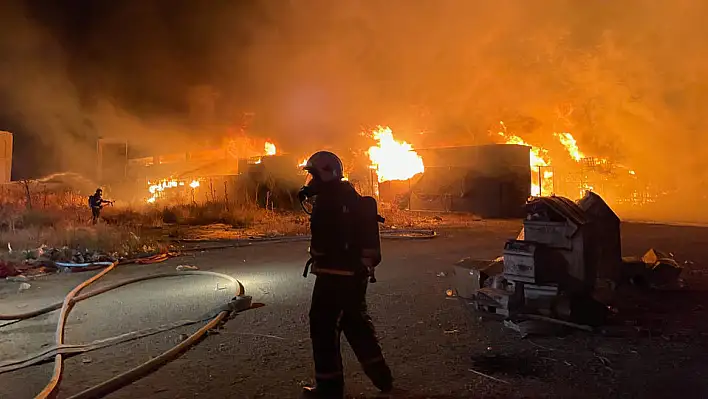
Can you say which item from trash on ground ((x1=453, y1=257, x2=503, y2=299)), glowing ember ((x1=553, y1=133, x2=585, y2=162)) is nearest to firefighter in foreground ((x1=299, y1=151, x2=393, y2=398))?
trash on ground ((x1=453, y1=257, x2=503, y2=299))

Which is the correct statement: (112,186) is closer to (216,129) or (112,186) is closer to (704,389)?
(216,129)

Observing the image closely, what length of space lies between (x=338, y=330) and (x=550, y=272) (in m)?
3.05

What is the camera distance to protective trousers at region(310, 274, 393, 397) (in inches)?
133

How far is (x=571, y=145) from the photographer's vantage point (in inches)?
1171

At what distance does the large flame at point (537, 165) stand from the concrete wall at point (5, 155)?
27.9 m

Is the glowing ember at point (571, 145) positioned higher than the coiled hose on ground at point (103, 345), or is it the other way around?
the glowing ember at point (571, 145)

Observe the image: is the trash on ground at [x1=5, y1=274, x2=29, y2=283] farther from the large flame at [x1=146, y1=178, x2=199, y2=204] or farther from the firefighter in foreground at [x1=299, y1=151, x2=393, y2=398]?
the large flame at [x1=146, y1=178, x2=199, y2=204]

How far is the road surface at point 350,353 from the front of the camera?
370 cm

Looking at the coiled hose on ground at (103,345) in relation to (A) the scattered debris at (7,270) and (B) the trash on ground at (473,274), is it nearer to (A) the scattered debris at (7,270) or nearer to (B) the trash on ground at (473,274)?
(A) the scattered debris at (7,270)

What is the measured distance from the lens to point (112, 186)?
32781mm

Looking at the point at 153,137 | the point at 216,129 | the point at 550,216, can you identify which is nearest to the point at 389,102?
the point at 216,129

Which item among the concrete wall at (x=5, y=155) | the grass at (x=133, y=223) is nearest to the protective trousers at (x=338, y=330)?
the grass at (x=133, y=223)

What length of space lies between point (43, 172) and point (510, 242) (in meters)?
38.3

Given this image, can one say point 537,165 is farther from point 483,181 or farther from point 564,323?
point 564,323
